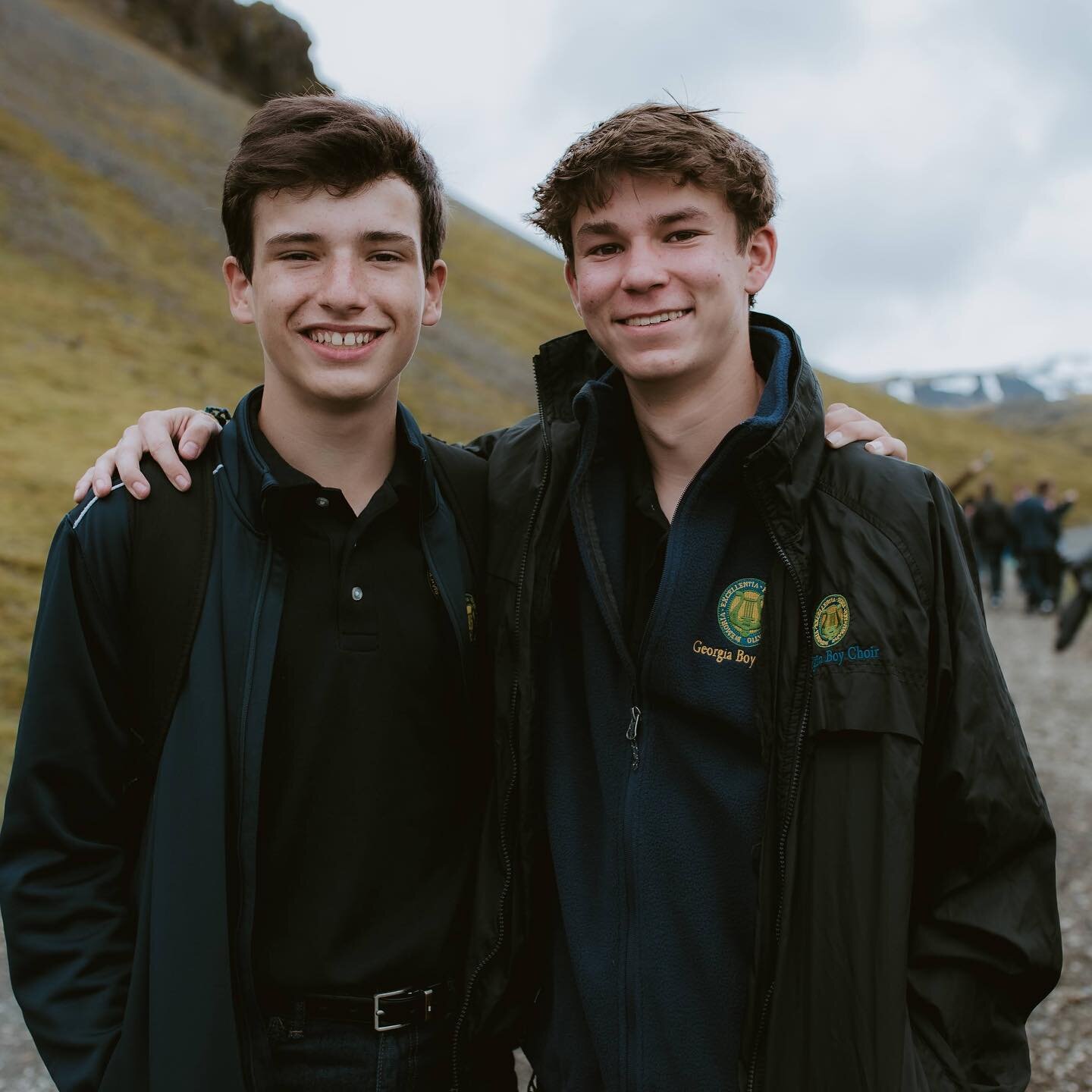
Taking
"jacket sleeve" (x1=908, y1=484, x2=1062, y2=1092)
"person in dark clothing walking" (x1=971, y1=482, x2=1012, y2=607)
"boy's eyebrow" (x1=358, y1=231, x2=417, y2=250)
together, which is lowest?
"jacket sleeve" (x1=908, y1=484, x2=1062, y2=1092)

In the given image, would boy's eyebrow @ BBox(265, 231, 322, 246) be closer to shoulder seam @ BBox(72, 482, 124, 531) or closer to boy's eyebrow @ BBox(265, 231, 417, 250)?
boy's eyebrow @ BBox(265, 231, 417, 250)

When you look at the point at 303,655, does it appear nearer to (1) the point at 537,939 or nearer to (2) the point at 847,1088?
(1) the point at 537,939

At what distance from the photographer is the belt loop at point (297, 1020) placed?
9.03 ft

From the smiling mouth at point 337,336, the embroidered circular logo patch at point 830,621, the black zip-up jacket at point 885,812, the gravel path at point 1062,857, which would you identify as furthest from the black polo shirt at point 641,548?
the gravel path at point 1062,857

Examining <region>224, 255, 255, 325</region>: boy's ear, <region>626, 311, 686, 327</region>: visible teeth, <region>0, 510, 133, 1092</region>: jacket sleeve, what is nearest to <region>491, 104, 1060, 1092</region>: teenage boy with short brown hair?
<region>626, 311, 686, 327</region>: visible teeth

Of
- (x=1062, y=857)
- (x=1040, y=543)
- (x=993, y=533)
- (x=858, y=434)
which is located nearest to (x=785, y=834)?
(x=858, y=434)

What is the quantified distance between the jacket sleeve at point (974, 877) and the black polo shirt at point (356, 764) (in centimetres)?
137

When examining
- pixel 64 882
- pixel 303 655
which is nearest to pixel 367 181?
pixel 303 655

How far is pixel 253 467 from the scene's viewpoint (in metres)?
2.91

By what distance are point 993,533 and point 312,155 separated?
24788mm

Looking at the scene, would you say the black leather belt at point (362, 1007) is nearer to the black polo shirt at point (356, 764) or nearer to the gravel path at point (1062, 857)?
the black polo shirt at point (356, 764)

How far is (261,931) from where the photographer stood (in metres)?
2.75

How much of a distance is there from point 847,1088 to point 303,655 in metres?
1.85

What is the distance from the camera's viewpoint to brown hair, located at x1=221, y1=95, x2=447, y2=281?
296cm
